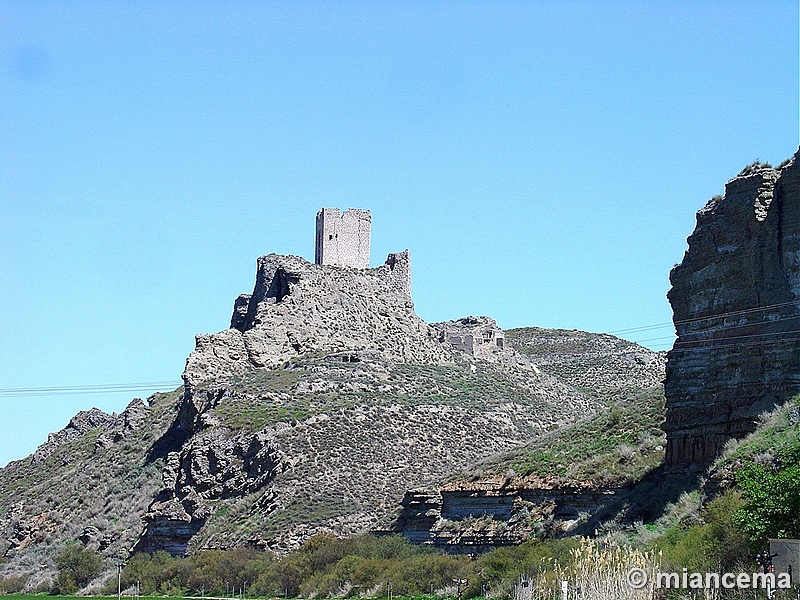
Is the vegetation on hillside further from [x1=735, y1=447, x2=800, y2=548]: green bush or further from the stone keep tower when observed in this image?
the stone keep tower

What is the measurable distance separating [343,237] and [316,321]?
8.23m

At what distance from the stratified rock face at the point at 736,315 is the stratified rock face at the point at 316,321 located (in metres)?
40.4

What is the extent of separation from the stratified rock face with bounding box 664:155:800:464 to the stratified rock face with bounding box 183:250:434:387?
1589 inches

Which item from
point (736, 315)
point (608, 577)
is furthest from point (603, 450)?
point (608, 577)

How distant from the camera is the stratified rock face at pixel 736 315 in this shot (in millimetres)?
43094

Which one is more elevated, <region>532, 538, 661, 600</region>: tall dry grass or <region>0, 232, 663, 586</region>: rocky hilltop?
<region>0, 232, 663, 586</region>: rocky hilltop

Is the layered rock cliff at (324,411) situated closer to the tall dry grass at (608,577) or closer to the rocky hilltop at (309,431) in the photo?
Answer: the rocky hilltop at (309,431)

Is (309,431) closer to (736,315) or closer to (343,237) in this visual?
(343,237)

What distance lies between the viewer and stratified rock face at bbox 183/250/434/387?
275 feet

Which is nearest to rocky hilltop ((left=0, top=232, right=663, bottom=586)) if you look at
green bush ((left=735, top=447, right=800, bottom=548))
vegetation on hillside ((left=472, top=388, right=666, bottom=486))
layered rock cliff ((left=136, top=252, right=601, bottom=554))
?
layered rock cliff ((left=136, top=252, right=601, bottom=554))

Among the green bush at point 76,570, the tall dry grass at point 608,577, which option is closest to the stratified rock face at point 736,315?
the tall dry grass at point 608,577

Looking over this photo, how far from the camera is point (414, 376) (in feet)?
277

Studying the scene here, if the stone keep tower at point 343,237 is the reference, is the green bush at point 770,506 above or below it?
below

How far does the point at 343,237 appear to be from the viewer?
9325 centimetres
